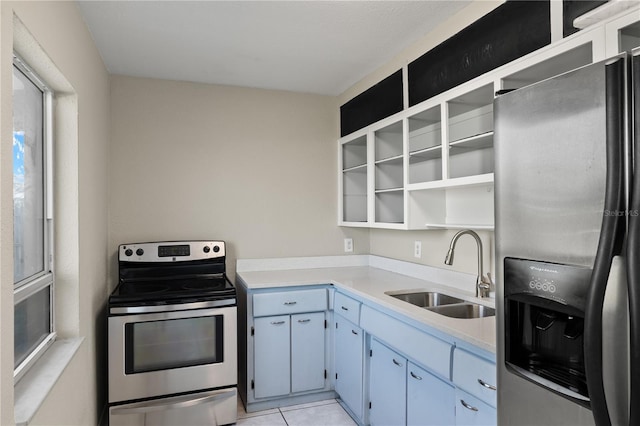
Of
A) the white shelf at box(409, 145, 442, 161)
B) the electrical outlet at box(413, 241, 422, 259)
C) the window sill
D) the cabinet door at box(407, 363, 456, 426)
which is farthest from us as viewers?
the electrical outlet at box(413, 241, 422, 259)

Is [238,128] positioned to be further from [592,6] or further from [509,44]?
[592,6]

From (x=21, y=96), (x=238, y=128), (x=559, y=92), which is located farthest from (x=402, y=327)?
(x=238, y=128)

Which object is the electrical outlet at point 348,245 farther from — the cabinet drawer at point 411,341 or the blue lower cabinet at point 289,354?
the cabinet drawer at point 411,341

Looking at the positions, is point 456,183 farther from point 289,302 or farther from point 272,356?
point 272,356

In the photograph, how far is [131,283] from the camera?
9.81 feet

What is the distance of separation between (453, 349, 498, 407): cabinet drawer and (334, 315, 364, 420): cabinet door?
93cm

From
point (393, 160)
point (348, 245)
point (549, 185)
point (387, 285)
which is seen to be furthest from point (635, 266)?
point (348, 245)

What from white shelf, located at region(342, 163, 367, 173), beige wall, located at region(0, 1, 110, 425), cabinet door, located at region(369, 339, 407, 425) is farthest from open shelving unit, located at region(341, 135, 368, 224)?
beige wall, located at region(0, 1, 110, 425)

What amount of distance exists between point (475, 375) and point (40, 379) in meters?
1.62

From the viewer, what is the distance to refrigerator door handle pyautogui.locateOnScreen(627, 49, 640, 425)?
84 cm

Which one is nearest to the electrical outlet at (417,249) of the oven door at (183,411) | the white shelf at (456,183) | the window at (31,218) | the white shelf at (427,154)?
the white shelf at (456,183)

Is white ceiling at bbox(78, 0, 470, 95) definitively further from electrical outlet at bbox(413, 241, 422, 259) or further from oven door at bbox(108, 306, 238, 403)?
oven door at bbox(108, 306, 238, 403)

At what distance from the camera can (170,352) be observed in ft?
8.64

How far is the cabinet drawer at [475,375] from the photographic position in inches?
60.2
